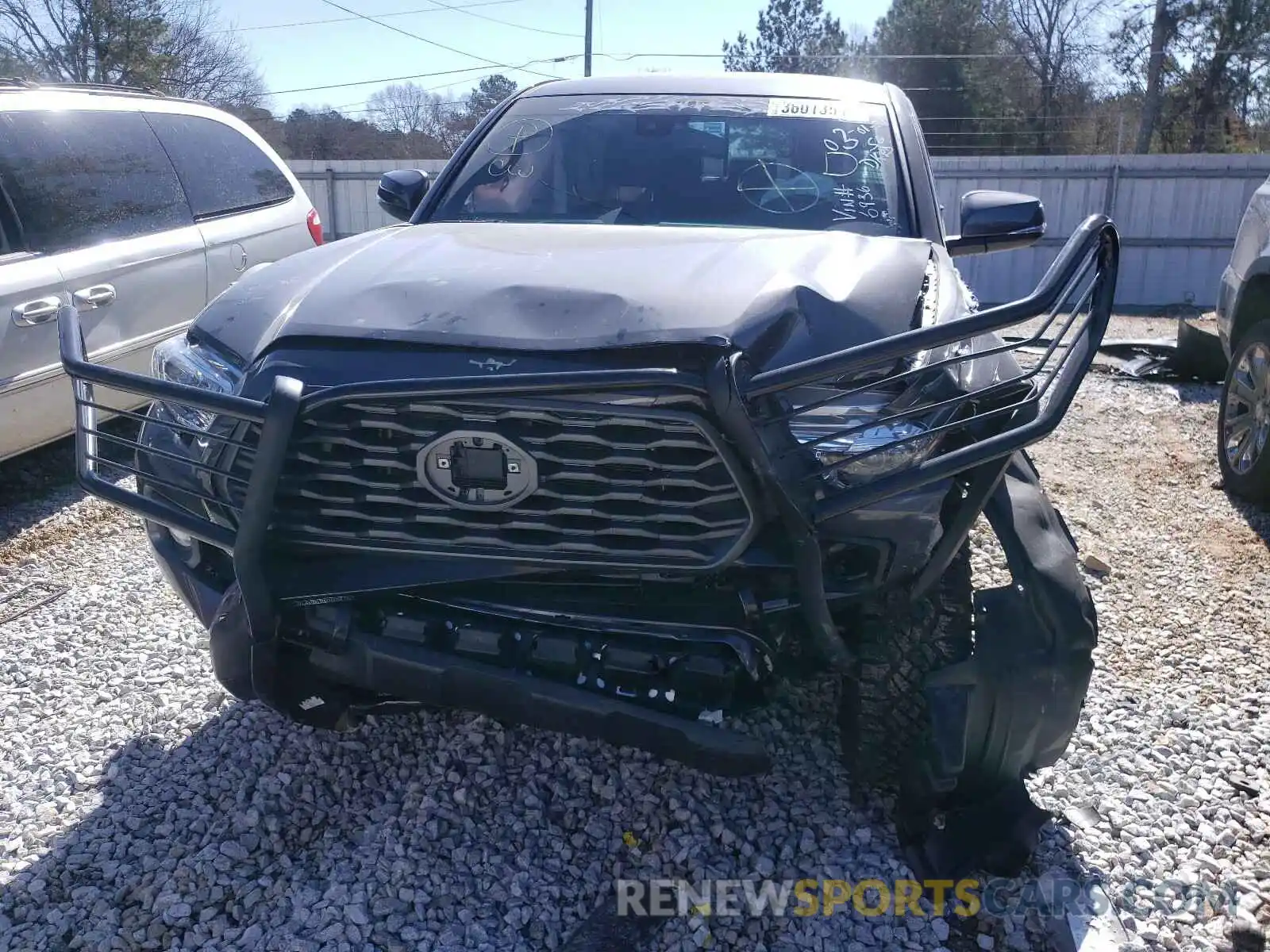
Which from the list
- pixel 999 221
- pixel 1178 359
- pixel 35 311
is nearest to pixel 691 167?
pixel 999 221

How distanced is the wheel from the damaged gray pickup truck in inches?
115

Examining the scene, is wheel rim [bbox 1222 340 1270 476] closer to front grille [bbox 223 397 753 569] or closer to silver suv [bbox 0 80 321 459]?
front grille [bbox 223 397 753 569]

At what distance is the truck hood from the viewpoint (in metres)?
2.21

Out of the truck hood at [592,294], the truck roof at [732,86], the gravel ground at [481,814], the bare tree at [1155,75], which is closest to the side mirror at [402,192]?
the truck roof at [732,86]

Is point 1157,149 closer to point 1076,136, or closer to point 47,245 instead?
point 1076,136

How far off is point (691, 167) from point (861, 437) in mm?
1656

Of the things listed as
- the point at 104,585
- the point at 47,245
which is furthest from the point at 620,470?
the point at 47,245

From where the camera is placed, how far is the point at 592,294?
235 cm

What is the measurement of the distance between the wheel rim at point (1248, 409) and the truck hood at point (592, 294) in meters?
2.76

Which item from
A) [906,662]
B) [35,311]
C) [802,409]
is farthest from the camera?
[35,311]

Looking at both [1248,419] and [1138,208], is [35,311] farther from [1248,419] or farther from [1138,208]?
[1138,208]

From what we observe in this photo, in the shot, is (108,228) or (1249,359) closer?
(1249,359)

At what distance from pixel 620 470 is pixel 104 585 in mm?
2977

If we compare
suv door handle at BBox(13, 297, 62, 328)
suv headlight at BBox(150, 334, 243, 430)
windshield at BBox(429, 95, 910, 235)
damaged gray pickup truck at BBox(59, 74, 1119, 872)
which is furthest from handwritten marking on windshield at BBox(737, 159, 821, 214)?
suv door handle at BBox(13, 297, 62, 328)
